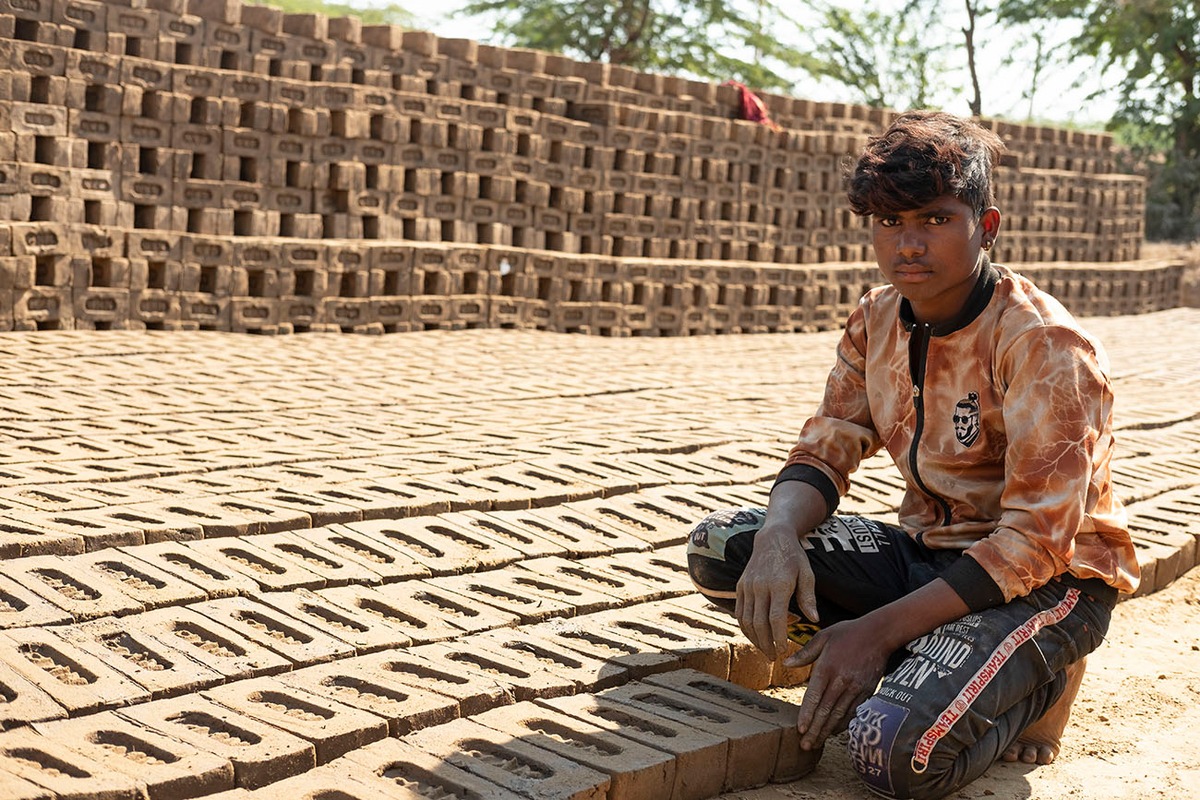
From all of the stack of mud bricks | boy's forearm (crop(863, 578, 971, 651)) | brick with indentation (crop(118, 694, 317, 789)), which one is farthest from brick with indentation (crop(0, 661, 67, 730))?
the stack of mud bricks

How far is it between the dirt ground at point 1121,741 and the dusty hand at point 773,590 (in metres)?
0.30

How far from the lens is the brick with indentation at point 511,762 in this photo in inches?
87.7

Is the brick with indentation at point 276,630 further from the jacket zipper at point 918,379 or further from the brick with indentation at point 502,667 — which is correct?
the jacket zipper at point 918,379

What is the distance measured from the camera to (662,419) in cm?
580

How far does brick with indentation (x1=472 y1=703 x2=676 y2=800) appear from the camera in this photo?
7.57 feet

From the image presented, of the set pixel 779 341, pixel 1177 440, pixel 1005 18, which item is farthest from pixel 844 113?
pixel 1005 18

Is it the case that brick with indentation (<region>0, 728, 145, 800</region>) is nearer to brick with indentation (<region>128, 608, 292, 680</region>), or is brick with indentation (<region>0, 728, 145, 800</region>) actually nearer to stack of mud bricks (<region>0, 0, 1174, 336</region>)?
brick with indentation (<region>128, 608, 292, 680</region>)

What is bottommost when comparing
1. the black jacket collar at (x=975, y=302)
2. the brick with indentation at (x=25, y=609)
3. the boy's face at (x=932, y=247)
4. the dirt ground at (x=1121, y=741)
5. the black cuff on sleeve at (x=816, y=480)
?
the dirt ground at (x=1121, y=741)

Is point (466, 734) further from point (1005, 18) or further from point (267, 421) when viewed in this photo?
point (1005, 18)

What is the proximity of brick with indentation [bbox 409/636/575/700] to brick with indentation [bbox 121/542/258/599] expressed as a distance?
0.52 metres

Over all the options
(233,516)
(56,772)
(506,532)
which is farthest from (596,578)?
(56,772)

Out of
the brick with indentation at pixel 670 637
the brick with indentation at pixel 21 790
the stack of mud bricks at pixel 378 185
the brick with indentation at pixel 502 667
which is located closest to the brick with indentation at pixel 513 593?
the brick with indentation at pixel 670 637

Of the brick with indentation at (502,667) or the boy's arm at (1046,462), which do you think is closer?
the boy's arm at (1046,462)

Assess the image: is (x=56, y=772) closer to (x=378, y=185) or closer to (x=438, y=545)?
(x=438, y=545)
